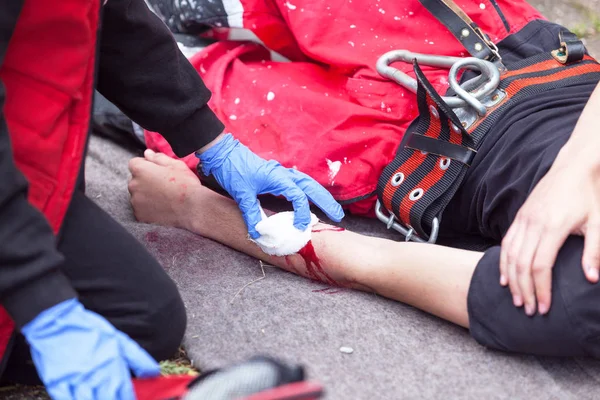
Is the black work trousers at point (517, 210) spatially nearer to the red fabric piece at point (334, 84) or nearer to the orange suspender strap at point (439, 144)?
the orange suspender strap at point (439, 144)

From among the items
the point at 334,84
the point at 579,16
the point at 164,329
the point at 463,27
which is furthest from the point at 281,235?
the point at 579,16

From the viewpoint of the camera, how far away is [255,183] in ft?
4.46

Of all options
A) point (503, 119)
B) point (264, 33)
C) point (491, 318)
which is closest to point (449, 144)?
point (503, 119)

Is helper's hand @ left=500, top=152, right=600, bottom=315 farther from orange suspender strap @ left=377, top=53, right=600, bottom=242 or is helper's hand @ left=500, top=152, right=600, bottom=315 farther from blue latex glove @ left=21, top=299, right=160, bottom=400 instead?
blue latex glove @ left=21, top=299, right=160, bottom=400

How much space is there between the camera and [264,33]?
5.41 feet

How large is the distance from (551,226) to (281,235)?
0.46m

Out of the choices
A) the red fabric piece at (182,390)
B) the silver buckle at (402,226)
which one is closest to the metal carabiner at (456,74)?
the silver buckle at (402,226)

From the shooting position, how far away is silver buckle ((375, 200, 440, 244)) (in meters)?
1.34

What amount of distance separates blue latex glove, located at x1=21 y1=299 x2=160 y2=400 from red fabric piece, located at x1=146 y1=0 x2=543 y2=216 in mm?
655

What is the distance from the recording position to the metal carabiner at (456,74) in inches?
54.3

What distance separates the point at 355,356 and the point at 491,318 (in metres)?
0.21

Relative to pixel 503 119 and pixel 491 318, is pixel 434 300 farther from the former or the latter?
pixel 503 119

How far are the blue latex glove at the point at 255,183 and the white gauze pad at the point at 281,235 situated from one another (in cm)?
1

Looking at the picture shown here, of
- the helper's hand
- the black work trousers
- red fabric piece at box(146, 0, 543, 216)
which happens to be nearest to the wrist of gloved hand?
red fabric piece at box(146, 0, 543, 216)
